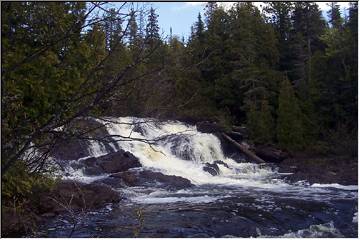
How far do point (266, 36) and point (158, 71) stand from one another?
20998 millimetres

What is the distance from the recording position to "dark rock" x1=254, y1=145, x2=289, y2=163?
18547 millimetres

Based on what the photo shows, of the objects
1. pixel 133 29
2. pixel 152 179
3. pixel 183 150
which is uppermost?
pixel 133 29

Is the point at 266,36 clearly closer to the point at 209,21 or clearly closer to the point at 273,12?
the point at 273,12

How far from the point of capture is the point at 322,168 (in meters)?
16.1

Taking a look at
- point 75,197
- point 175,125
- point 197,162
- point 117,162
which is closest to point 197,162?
point 197,162

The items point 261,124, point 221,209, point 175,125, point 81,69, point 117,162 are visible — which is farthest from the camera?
point 261,124

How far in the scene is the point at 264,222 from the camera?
28.2ft

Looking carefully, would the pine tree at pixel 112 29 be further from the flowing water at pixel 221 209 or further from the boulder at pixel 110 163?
the boulder at pixel 110 163

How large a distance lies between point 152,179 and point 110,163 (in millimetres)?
1767

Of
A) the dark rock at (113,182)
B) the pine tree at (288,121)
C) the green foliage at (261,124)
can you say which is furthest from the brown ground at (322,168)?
the dark rock at (113,182)

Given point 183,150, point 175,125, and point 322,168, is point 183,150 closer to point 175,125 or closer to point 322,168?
point 322,168

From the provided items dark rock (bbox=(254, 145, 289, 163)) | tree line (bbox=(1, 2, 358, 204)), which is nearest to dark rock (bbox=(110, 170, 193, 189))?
dark rock (bbox=(254, 145, 289, 163))

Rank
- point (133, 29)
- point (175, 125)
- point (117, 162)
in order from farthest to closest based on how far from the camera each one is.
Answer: point (117, 162) → point (175, 125) → point (133, 29)

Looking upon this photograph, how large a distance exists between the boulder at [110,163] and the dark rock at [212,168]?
211 centimetres
